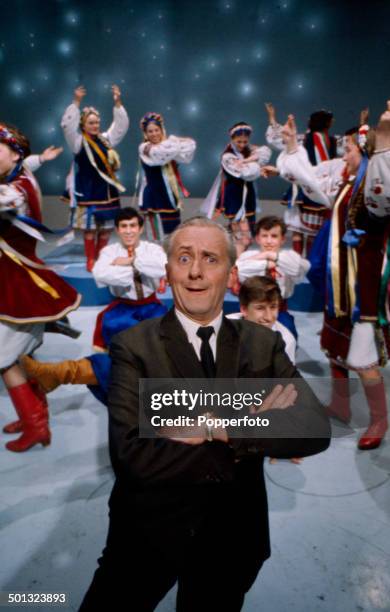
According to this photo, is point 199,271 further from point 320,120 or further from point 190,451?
point 320,120

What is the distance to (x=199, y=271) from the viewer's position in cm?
103

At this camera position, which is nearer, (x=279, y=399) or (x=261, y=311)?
(x=279, y=399)

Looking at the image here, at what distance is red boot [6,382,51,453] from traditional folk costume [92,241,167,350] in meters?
0.41

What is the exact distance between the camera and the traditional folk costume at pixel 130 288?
2.27m

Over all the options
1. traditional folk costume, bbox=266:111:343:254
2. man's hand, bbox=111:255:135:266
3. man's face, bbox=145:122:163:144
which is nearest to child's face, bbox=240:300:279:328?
man's hand, bbox=111:255:135:266

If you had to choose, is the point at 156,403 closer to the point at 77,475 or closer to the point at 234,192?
the point at 77,475

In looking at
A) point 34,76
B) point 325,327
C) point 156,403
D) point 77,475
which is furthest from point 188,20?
point 156,403

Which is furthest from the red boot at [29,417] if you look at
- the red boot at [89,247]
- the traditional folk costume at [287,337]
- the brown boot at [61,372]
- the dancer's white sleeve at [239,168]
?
the dancer's white sleeve at [239,168]

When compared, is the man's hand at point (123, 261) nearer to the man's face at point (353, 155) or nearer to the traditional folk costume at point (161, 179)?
the man's face at point (353, 155)

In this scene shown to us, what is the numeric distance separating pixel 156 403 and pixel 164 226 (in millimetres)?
4100

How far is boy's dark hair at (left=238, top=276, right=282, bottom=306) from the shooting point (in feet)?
6.54

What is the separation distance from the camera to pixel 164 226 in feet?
16.3

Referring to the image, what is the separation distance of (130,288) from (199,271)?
1.34 meters
